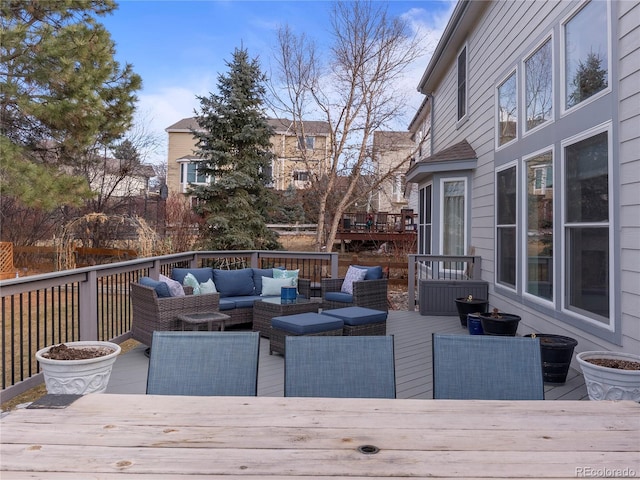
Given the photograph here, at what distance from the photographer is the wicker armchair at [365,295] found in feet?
20.7

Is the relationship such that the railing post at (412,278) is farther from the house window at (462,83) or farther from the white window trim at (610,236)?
the white window trim at (610,236)

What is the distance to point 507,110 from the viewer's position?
245 inches

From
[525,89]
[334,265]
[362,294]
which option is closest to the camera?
[525,89]

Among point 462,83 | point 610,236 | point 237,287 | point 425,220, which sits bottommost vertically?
point 237,287

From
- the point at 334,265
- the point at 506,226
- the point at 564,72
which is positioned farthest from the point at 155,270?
the point at 564,72

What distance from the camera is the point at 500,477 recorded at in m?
1.21

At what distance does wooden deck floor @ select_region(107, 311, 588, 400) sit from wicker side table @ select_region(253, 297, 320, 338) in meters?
0.20

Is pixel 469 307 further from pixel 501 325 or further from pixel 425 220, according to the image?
pixel 425 220

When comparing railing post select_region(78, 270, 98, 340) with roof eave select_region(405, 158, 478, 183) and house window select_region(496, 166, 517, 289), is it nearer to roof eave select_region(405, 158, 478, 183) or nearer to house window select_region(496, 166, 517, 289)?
house window select_region(496, 166, 517, 289)

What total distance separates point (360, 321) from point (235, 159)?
840 cm

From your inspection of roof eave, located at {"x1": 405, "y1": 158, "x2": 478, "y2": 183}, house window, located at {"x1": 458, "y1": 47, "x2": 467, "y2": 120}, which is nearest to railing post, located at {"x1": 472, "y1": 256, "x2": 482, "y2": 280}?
roof eave, located at {"x1": 405, "y1": 158, "x2": 478, "y2": 183}

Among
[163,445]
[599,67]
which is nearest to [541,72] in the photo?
[599,67]

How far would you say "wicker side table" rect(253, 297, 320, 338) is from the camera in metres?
5.40

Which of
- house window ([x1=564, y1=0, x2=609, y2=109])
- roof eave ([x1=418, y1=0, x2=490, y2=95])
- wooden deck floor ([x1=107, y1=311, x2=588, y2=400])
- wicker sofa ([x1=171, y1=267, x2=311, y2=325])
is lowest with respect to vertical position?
wooden deck floor ([x1=107, y1=311, x2=588, y2=400])
